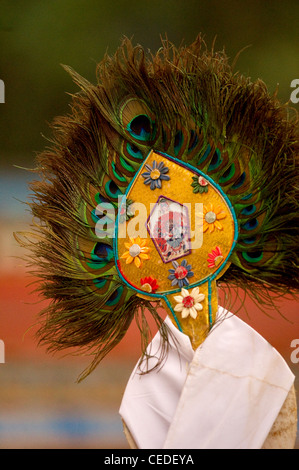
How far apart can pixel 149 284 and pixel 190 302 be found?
0.22ft

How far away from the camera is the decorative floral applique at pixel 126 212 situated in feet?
2.99

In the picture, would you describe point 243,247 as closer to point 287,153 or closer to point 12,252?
point 287,153

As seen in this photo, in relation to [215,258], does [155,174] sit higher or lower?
higher

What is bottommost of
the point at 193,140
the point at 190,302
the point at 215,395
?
the point at 215,395

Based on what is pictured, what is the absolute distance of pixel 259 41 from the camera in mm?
1359

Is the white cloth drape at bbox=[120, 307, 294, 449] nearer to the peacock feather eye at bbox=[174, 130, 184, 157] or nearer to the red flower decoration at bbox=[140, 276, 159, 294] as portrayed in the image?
the red flower decoration at bbox=[140, 276, 159, 294]

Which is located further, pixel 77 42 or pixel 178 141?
pixel 77 42

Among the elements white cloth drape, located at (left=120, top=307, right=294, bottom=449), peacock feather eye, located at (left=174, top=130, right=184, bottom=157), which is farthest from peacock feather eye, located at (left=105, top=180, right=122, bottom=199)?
white cloth drape, located at (left=120, top=307, right=294, bottom=449)

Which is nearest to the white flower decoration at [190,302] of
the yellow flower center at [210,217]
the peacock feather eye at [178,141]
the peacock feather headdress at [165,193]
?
the peacock feather headdress at [165,193]

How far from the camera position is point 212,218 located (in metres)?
0.89

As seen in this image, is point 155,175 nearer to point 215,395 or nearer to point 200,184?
point 200,184

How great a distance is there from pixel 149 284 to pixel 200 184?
0.17 metres

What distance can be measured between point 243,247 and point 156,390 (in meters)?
0.26

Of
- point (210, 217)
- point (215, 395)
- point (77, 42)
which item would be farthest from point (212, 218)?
point (77, 42)
